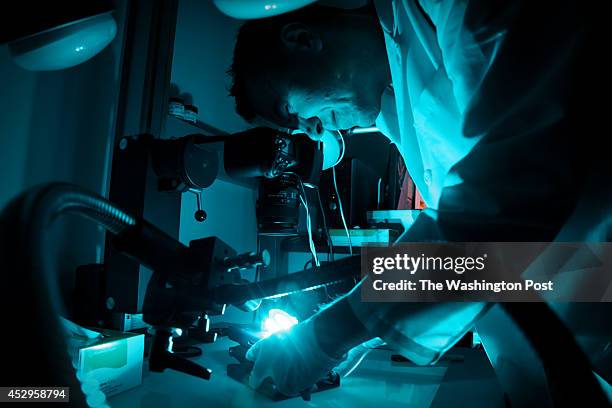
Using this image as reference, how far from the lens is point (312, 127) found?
1243 millimetres

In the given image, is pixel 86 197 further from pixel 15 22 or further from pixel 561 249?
pixel 561 249

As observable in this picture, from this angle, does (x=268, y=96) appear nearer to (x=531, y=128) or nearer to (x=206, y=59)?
(x=206, y=59)

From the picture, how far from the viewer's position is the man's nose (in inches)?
48.8

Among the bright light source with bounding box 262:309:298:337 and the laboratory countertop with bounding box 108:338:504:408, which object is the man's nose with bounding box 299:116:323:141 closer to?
the bright light source with bounding box 262:309:298:337

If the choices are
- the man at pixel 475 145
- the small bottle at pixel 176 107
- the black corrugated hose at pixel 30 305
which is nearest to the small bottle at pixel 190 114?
the small bottle at pixel 176 107

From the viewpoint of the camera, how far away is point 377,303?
0.66 meters

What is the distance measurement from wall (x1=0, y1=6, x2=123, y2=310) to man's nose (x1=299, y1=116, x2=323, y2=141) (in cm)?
59

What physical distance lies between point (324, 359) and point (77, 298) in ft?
2.30

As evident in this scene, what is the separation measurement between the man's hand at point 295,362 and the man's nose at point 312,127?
643mm

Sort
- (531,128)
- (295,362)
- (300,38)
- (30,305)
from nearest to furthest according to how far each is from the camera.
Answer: (30,305)
(531,128)
(295,362)
(300,38)

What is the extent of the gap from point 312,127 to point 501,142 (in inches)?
29.5

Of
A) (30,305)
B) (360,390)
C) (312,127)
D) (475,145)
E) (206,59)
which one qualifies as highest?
(206,59)

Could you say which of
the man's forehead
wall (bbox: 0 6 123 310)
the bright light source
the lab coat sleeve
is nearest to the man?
the lab coat sleeve

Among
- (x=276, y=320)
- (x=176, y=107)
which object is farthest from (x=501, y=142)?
(x=176, y=107)
